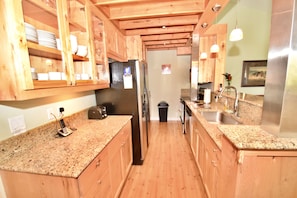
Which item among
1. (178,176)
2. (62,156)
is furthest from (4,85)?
(178,176)

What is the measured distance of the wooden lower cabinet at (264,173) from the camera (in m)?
0.76

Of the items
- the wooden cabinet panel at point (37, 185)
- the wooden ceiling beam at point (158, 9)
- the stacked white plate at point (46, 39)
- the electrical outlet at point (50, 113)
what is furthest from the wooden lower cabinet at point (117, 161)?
the wooden ceiling beam at point (158, 9)

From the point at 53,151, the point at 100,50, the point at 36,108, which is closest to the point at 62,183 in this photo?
the point at 53,151

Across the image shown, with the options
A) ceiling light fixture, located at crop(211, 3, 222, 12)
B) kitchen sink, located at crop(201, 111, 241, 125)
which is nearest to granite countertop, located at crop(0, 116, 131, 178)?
kitchen sink, located at crop(201, 111, 241, 125)

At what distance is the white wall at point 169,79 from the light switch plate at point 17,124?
3.97m

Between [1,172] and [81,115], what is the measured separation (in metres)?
0.96

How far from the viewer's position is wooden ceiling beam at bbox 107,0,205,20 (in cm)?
192

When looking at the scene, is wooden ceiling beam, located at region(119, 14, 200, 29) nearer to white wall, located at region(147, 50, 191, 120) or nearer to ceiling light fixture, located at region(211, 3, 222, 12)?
ceiling light fixture, located at region(211, 3, 222, 12)

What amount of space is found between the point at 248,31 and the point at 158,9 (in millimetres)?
3579

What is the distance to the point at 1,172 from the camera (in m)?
1.02

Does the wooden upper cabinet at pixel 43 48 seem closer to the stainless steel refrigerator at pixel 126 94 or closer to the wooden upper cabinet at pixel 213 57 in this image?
the stainless steel refrigerator at pixel 126 94

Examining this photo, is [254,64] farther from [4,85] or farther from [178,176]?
[4,85]

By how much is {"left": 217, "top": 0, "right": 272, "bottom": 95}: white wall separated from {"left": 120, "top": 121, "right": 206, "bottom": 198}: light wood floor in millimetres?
2866

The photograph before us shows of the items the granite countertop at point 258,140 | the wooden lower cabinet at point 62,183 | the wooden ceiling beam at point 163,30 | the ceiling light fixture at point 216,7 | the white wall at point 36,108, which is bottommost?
the wooden lower cabinet at point 62,183
